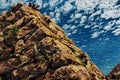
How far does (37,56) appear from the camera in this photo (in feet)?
171

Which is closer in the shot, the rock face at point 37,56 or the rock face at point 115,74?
the rock face at point 37,56

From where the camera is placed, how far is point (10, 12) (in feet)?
222

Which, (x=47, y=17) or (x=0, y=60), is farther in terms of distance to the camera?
(x=47, y=17)

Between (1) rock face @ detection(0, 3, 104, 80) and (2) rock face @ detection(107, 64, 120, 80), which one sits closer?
(1) rock face @ detection(0, 3, 104, 80)

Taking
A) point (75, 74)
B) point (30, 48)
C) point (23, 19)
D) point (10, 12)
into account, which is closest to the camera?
point (75, 74)

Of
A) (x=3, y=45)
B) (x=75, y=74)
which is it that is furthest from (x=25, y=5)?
(x=75, y=74)

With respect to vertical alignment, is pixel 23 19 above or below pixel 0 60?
above

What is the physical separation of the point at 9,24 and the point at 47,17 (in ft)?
27.7

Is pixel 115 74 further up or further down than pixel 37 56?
further down

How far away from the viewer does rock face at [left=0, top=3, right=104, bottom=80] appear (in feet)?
160

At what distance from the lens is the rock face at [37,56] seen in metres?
48.7

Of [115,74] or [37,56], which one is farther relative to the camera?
[115,74]

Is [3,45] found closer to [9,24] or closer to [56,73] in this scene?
[9,24]

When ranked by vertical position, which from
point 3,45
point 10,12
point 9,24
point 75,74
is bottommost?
point 75,74
